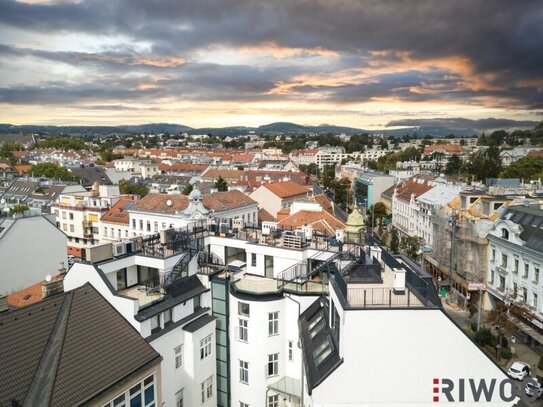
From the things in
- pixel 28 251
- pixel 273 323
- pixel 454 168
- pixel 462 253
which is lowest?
pixel 462 253

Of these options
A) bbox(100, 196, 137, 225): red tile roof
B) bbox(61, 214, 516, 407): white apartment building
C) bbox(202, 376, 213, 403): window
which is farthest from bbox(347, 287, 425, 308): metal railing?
bbox(100, 196, 137, 225): red tile roof

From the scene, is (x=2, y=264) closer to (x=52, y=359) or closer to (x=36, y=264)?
(x=36, y=264)

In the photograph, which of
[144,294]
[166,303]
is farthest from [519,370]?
[144,294]

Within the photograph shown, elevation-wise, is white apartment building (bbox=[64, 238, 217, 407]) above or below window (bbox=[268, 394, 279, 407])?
above

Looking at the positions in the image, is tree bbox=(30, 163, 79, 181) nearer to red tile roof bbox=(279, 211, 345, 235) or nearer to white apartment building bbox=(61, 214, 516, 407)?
red tile roof bbox=(279, 211, 345, 235)

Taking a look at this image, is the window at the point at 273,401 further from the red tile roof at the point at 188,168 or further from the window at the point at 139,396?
the red tile roof at the point at 188,168

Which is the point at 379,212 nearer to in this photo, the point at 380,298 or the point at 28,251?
the point at 28,251
